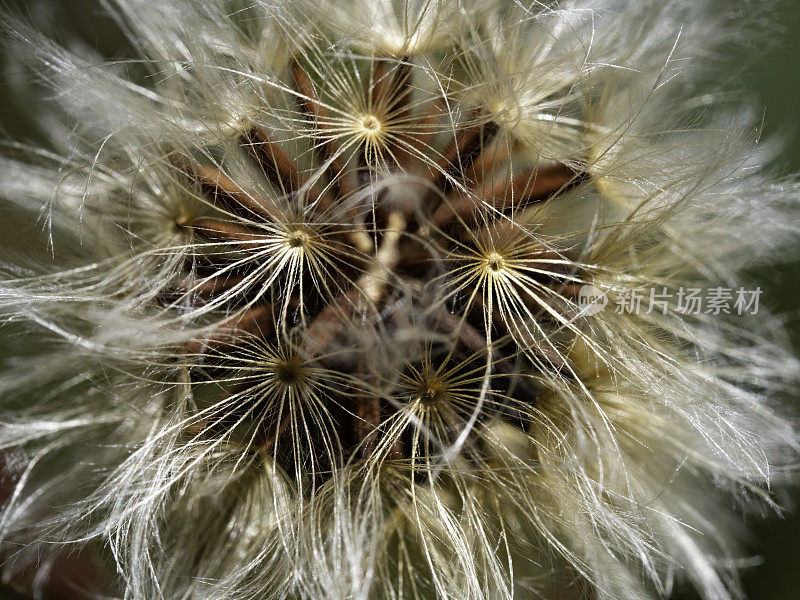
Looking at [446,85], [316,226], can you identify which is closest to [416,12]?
[446,85]

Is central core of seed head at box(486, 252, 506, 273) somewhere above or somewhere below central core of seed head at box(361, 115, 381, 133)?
below

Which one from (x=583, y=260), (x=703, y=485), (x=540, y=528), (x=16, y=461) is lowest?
(x=16, y=461)

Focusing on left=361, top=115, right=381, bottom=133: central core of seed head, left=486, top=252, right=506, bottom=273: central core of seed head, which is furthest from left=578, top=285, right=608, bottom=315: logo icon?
left=361, top=115, right=381, bottom=133: central core of seed head

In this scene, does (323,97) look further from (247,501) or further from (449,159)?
(247,501)

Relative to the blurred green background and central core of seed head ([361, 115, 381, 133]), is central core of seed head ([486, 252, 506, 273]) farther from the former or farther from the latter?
A: the blurred green background

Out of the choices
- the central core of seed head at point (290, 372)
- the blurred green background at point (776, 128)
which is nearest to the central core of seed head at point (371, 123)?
the central core of seed head at point (290, 372)

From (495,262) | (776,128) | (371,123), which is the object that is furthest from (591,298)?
(776,128)

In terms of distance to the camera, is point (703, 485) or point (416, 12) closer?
point (416, 12)
